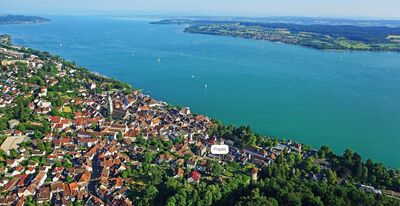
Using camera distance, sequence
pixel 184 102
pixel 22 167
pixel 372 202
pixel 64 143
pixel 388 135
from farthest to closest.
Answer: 1. pixel 184 102
2. pixel 388 135
3. pixel 64 143
4. pixel 22 167
5. pixel 372 202

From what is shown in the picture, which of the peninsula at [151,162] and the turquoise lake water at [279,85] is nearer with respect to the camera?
the peninsula at [151,162]

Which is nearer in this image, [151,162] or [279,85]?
[151,162]

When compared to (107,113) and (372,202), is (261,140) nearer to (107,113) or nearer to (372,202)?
(372,202)

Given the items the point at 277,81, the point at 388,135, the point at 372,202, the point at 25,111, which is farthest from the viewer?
the point at 277,81

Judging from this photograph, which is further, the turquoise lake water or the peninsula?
the turquoise lake water

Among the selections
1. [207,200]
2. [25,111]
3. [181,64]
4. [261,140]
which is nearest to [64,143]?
[25,111]
